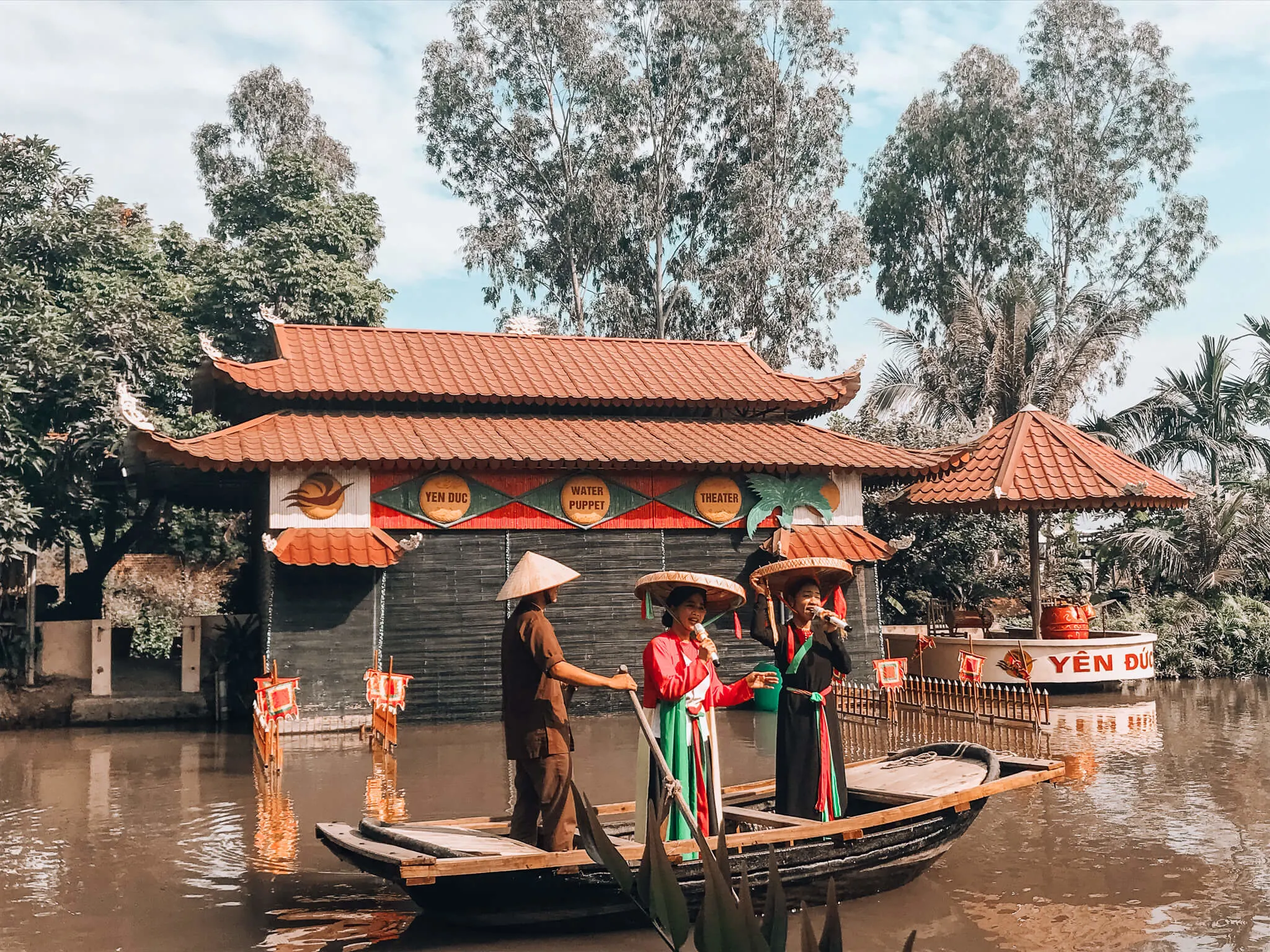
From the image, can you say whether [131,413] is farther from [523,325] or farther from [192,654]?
[523,325]

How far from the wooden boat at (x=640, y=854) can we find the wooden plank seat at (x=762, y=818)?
12 millimetres

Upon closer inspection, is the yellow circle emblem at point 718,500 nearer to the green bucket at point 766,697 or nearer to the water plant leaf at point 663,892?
Result: the green bucket at point 766,697

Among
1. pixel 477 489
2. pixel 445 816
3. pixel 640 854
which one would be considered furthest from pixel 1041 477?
pixel 640 854

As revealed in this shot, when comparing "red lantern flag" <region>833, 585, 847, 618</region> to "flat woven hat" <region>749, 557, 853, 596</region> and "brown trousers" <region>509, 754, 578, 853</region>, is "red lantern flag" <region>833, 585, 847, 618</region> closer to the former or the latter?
"flat woven hat" <region>749, 557, 853, 596</region>

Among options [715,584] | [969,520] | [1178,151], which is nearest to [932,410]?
[969,520]

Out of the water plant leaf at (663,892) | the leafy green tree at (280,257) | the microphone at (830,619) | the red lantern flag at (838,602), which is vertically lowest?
the water plant leaf at (663,892)

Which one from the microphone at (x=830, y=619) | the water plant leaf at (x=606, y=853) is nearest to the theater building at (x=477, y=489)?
the microphone at (x=830, y=619)

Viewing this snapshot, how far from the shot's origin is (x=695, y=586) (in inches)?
268

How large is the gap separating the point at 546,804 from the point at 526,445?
30.4 ft

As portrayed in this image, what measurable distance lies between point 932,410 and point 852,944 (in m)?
23.2

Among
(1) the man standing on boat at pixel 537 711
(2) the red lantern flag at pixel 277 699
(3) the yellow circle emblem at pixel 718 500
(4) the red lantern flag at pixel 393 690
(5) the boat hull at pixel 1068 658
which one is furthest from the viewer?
(5) the boat hull at pixel 1068 658

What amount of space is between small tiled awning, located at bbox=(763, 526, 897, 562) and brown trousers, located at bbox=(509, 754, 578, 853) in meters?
9.58

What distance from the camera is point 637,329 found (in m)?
37.3

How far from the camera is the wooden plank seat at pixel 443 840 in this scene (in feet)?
21.5
